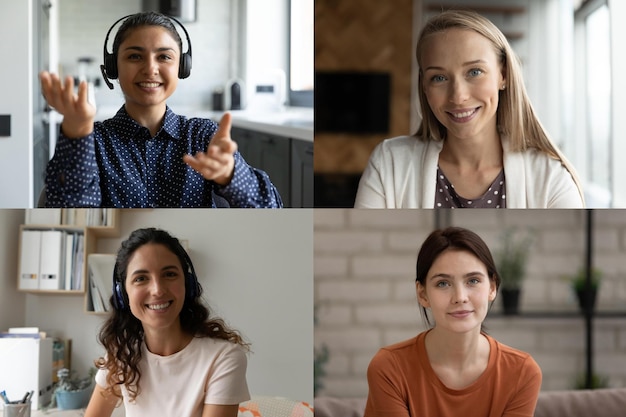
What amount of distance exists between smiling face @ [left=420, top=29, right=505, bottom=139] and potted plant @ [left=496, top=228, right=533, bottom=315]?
1.03 feet

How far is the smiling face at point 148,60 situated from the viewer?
1854 mm

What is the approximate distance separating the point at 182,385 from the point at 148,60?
0.72 m

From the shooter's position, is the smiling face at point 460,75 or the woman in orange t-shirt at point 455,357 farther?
the woman in orange t-shirt at point 455,357

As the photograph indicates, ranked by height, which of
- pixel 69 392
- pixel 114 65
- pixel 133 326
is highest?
pixel 114 65

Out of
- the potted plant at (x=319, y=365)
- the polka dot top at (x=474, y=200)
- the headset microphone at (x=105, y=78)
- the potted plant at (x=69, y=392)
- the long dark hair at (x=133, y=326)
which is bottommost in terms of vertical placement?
the potted plant at (x=69, y=392)

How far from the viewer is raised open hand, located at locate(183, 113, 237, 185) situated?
187 cm

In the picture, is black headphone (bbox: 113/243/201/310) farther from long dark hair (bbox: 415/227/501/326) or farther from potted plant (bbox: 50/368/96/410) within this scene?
long dark hair (bbox: 415/227/501/326)

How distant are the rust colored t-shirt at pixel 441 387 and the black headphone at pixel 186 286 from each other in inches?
17.4

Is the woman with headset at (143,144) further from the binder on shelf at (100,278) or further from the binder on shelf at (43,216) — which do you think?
the binder on shelf at (100,278)

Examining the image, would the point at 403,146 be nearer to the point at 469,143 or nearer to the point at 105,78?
the point at 469,143

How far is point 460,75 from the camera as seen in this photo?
190 centimetres

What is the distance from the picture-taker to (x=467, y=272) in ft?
6.57

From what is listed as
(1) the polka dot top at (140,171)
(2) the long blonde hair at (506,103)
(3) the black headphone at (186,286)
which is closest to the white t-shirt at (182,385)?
(3) the black headphone at (186,286)

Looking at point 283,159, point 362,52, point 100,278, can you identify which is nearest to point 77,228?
point 100,278
